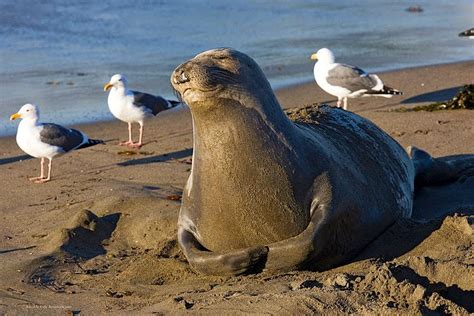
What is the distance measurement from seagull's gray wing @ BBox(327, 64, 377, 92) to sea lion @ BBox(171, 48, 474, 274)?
6796 mm

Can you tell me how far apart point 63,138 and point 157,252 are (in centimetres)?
406

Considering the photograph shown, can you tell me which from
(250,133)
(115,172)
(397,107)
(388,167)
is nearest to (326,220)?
(250,133)

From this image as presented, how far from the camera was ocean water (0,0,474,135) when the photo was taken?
1323 centimetres

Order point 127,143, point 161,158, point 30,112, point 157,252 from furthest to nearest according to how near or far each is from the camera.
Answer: point 127,143, point 30,112, point 161,158, point 157,252

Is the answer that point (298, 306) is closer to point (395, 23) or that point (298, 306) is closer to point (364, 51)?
point (364, 51)

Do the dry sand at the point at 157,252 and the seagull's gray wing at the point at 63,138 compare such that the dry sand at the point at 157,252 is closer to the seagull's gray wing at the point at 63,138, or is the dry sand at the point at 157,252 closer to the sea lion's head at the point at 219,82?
the seagull's gray wing at the point at 63,138

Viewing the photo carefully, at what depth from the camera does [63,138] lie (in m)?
9.58

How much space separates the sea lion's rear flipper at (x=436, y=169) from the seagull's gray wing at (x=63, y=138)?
3467mm

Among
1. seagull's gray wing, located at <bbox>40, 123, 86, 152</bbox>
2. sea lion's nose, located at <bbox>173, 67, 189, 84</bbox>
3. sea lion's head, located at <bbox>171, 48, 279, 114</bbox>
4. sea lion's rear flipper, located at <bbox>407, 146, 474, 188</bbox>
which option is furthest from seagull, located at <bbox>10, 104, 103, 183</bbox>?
sea lion's nose, located at <bbox>173, 67, 189, 84</bbox>

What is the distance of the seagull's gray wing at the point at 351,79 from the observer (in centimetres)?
1208

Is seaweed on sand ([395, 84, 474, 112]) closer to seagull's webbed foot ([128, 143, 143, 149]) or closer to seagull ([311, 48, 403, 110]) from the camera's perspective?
seagull ([311, 48, 403, 110])

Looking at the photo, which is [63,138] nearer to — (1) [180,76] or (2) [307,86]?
(2) [307,86]

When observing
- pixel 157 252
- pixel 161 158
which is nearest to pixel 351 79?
pixel 161 158

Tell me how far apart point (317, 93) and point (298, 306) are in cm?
922
